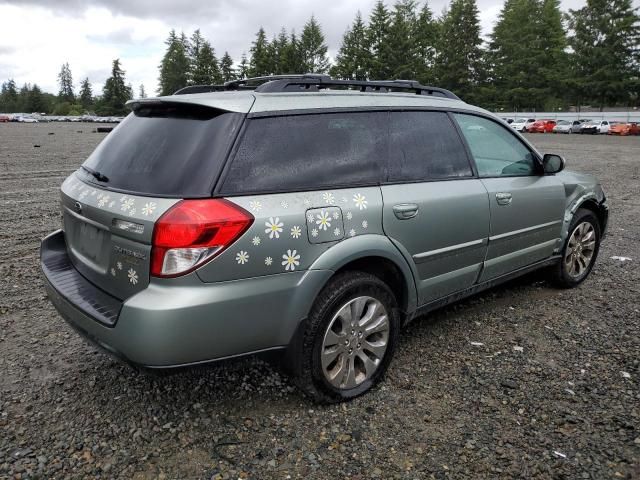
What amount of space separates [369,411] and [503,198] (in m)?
1.85

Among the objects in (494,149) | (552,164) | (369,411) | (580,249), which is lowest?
(369,411)

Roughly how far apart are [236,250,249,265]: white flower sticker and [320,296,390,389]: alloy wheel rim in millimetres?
635

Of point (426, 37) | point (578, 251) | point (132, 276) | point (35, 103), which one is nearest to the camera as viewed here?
point (132, 276)

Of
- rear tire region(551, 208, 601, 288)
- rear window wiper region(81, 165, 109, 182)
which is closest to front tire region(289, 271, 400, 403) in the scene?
rear window wiper region(81, 165, 109, 182)

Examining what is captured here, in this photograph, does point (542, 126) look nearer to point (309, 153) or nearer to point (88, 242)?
point (309, 153)

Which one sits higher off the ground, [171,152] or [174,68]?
[174,68]

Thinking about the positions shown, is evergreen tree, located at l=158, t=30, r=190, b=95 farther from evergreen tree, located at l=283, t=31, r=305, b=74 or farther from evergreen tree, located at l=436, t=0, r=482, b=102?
evergreen tree, located at l=436, t=0, r=482, b=102

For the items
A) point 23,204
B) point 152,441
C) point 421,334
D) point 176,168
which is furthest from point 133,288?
point 23,204

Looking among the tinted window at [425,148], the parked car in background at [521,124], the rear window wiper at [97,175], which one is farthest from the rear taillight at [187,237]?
the parked car in background at [521,124]

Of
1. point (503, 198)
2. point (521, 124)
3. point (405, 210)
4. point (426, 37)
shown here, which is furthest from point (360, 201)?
point (426, 37)

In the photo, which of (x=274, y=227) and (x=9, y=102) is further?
(x=9, y=102)

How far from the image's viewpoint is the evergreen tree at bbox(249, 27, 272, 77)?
78938 millimetres

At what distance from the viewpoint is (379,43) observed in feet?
224

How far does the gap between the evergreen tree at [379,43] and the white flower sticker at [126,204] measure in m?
68.1
